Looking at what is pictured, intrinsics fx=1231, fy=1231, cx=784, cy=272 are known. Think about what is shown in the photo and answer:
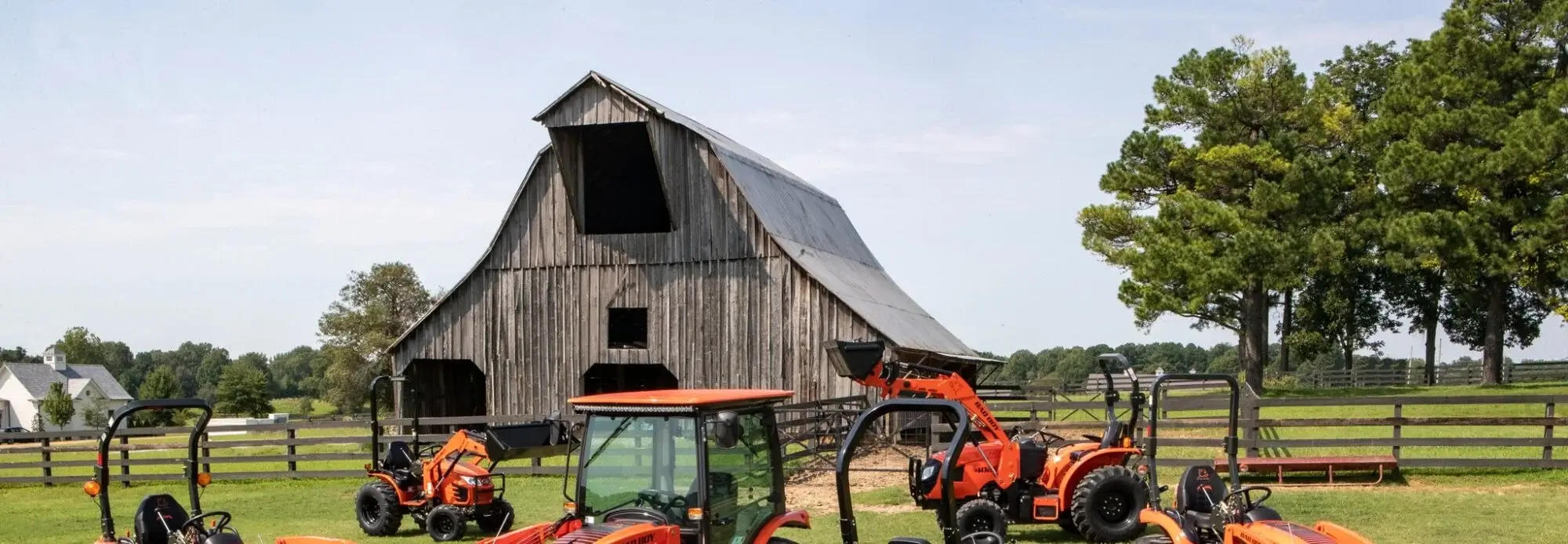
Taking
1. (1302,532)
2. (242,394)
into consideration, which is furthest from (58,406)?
(1302,532)

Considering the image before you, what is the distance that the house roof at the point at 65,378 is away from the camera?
73250 millimetres

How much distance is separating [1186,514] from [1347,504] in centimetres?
624

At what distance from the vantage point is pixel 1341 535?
24.3ft

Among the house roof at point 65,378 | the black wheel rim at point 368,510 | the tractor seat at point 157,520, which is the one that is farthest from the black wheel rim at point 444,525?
the house roof at point 65,378

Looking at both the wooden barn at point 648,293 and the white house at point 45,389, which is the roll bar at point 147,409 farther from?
the white house at point 45,389

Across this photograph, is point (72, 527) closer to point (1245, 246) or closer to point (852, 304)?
point (852, 304)

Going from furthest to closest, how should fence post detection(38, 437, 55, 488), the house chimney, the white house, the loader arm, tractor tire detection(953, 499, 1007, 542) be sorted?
the house chimney, the white house, fence post detection(38, 437, 55, 488), the loader arm, tractor tire detection(953, 499, 1007, 542)

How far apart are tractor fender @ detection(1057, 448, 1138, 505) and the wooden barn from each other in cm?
956

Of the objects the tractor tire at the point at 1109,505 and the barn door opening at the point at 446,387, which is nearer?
the tractor tire at the point at 1109,505

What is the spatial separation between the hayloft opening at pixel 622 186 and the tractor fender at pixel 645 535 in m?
18.6

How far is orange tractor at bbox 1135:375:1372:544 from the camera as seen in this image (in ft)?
24.1

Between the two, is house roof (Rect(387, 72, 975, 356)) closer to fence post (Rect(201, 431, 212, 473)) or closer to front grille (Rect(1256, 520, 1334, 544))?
fence post (Rect(201, 431, 212, 473))

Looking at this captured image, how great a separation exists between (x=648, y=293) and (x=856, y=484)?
7848 millimetres

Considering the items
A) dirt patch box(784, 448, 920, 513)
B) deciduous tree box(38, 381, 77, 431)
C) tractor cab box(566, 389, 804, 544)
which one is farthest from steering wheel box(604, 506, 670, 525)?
deciduous tree box(38, 381, 77, 431)
